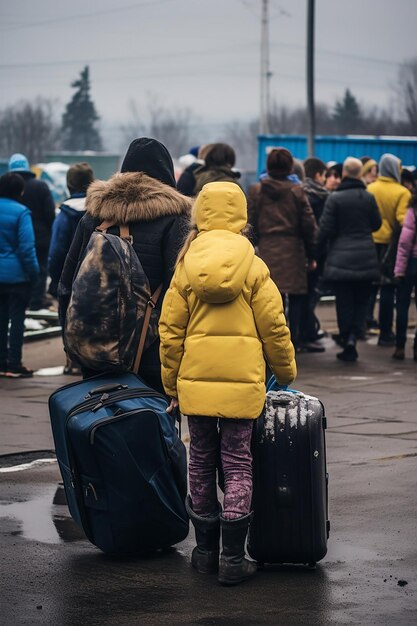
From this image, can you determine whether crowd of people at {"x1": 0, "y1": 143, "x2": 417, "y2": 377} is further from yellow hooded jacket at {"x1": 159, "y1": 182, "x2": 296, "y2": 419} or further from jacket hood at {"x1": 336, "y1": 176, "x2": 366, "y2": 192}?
yellow hooded jacket at {"x1": 159, "y1": 182, "x2": 296, "y2": 419}

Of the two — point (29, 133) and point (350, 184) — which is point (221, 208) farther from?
point (29, 133)

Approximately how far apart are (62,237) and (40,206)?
19.0ft

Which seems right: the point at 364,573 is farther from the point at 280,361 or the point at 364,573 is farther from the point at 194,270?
the point at 194,270

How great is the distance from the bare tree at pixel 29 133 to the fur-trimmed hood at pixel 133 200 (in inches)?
4625

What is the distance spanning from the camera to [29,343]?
15469mm

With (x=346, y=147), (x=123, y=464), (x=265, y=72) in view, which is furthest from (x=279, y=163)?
(x=265, y=72)

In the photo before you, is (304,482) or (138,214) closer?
(304,482)

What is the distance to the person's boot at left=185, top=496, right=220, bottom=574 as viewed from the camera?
5.80 meters

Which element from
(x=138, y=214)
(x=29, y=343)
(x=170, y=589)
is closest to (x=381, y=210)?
(x=29, y=343)

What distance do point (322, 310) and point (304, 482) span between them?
43.8ft

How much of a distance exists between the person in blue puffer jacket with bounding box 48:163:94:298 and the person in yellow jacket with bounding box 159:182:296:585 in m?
4.29

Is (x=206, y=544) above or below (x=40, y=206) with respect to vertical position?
below

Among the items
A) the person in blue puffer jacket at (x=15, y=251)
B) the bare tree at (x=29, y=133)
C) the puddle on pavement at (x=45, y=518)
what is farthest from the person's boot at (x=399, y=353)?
the bare tree at (x=29, y=133)

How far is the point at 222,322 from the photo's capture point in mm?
5664
